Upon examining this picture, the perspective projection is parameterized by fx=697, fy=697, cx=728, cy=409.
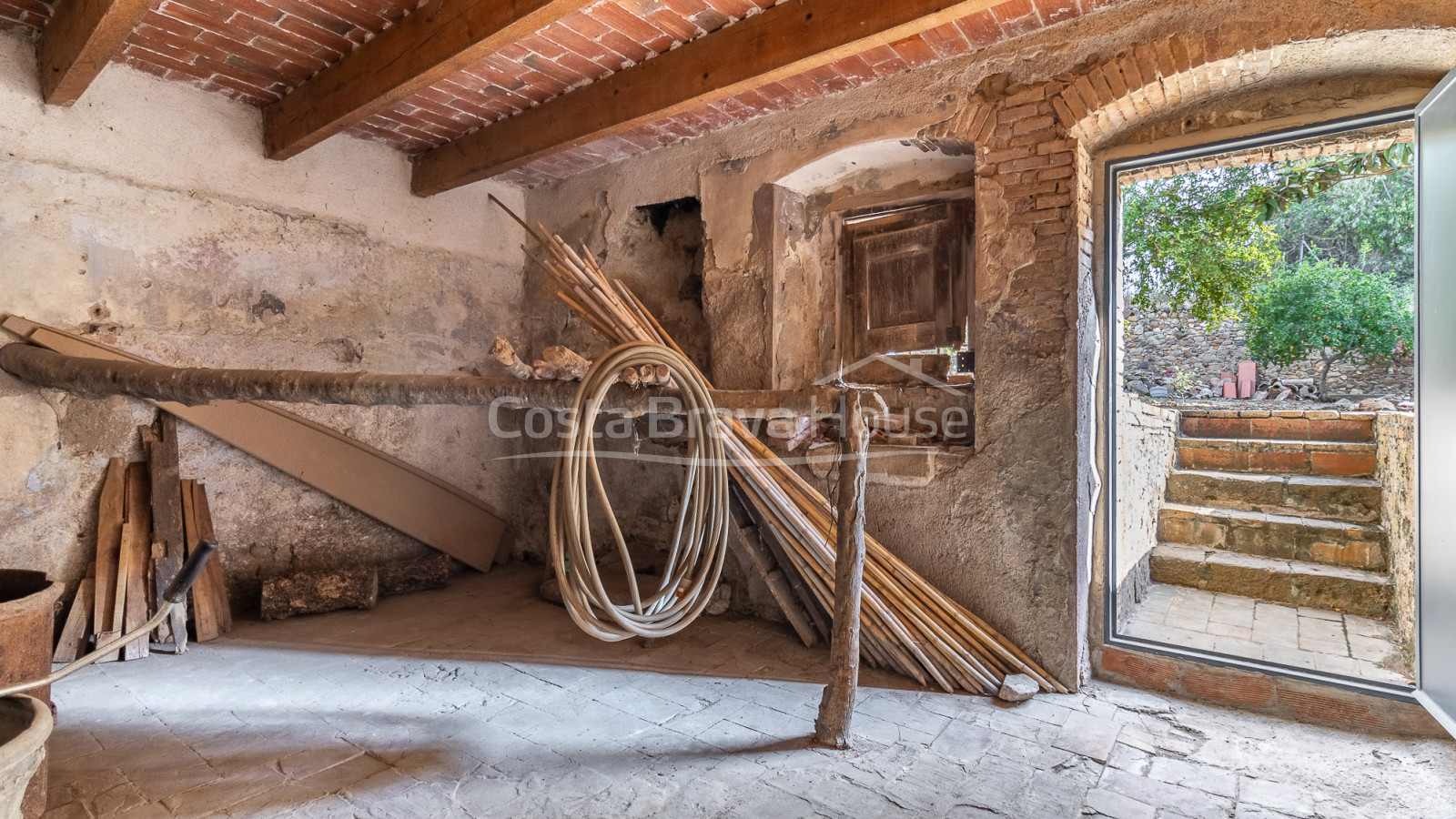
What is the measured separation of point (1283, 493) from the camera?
192 inches

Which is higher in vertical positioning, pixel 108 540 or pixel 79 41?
pixel 79 41

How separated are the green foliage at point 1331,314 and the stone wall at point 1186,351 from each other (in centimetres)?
101

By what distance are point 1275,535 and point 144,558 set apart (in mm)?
6477

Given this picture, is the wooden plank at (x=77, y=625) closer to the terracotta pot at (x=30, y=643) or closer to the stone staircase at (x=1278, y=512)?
the terracotta pot at (x=30, y=643)

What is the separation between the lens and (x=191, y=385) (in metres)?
2.81

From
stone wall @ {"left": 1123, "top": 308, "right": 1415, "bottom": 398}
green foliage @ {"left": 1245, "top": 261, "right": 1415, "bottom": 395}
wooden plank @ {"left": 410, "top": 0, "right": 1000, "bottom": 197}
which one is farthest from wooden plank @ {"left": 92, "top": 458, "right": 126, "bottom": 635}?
stone wall @ {"left": 1123, "top": 308, "right": 1415, "bottom": 398}

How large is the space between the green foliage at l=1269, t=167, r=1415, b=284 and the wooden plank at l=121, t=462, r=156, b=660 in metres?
11.8

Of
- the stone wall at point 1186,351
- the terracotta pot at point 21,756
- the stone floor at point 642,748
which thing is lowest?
the stone floor at point 642,748

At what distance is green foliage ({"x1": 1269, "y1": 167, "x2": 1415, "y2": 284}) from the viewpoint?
357 inches

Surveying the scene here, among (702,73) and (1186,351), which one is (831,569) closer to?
(702,73)

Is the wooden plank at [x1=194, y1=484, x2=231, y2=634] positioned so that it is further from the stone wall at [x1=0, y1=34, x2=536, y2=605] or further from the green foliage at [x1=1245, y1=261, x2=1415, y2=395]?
the green foliage at [x1=1245, y1=261, x2=1415, y2=395]

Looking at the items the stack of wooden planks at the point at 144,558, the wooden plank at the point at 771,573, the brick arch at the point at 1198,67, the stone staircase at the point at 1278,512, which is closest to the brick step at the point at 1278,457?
the stone staircase at the point at 1278,512

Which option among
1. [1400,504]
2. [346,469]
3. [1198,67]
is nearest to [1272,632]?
[1400,504]

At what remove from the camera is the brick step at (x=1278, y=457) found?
16.2 ft
